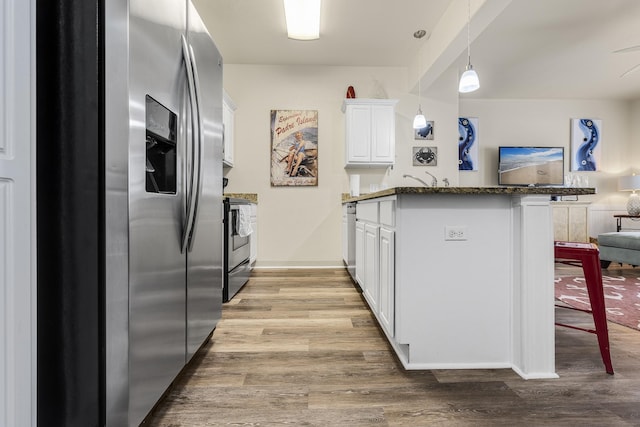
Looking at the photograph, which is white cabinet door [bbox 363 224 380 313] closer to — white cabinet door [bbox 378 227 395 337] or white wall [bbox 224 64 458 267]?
white cabinet door [bbox 378 227 395 337]

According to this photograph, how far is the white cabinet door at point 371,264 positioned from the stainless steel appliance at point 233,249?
3.85 feet

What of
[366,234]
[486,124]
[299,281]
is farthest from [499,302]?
[486,124]

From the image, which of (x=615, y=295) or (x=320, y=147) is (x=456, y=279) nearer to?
(x=615, y=295)

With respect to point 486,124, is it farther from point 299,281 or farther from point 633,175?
point 299,281

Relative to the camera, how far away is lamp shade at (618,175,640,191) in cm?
588

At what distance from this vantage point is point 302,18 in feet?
11.8

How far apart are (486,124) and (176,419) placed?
21.8 feet

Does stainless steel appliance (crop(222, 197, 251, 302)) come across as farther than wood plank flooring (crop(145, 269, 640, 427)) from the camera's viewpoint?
Yes

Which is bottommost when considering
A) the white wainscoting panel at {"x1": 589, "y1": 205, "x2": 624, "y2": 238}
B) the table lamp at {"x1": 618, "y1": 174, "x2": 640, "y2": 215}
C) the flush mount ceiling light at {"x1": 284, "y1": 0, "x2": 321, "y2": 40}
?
the white wainscoting panel at {"x1": 589, "y1": 205, "x2": 624, "y2": 238}

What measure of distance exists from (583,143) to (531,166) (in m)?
1.10

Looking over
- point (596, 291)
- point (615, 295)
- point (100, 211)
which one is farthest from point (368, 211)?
point (615, 295)

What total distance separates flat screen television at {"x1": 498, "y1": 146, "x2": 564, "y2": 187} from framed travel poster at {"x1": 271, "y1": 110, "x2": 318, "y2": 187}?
3.62 metres
